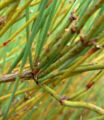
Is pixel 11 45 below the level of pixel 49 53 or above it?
below

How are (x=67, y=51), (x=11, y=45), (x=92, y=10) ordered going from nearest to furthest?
(x=92, y=10)
(x=67, y=51)
(x=11, y=45)

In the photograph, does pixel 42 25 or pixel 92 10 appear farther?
pixel 42 25

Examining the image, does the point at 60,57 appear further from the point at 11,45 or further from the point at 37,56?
the point at 11,45

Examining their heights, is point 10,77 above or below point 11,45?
above

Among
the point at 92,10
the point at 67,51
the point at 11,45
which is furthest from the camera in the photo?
the point at 11,45

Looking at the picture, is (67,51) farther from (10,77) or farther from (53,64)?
(10,77)

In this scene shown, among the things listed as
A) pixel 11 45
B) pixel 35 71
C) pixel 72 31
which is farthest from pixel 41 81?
pixel 11 45

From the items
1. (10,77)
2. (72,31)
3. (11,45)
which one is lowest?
(11,45)

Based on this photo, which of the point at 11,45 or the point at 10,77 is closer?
the point at 10,77

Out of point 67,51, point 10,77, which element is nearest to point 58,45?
point 67,51
